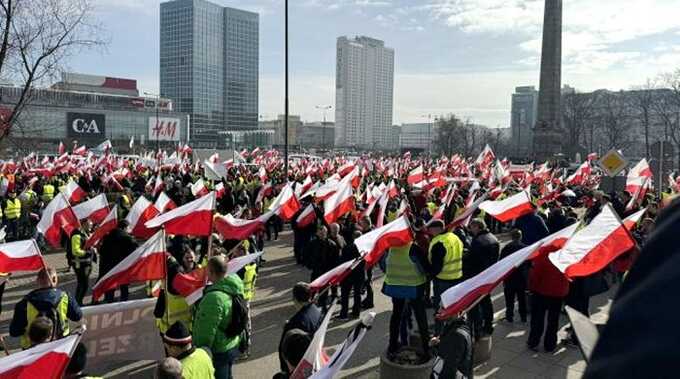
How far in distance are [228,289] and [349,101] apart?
17977cm

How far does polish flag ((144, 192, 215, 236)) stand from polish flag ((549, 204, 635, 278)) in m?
5.11

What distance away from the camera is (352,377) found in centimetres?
766

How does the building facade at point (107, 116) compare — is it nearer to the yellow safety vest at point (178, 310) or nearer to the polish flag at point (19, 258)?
the polish flag at point (19, 258)

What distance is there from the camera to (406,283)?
820 cm

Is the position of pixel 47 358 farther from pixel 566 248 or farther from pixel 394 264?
pixel 394 264

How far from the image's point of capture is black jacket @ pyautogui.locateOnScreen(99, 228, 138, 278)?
32.4ft

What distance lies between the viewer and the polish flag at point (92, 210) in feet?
38.1

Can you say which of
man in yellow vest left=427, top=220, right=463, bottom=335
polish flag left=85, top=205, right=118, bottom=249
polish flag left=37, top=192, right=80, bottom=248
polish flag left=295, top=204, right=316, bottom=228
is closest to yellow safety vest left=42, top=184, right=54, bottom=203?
polish flag left=37, top=192, right=80, bottom=248

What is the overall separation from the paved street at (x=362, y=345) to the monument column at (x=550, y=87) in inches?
1783

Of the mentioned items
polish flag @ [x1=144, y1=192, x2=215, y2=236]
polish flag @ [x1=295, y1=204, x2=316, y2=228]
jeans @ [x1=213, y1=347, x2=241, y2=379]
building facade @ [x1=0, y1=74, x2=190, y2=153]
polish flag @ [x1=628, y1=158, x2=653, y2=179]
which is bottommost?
jeans @ [x1=213, y1=347, x2=241, y2=379]

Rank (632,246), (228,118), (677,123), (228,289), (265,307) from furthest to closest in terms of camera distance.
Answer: (228,118) → (677,123) → (265,307) → (228,289) → (632,246)

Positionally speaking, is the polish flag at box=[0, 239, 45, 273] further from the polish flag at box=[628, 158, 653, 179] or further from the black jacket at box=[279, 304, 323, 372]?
the polish flag at box=[628, 158, 653, 179]

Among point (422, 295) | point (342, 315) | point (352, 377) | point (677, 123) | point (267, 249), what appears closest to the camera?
point (352, 377)

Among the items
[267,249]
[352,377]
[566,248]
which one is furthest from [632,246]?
[267,249]
